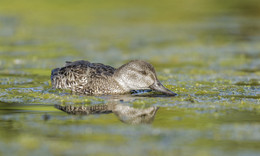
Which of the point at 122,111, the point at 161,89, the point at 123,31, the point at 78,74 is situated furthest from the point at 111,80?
the point at 123,31

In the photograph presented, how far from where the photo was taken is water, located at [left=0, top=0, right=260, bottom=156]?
6.21 metres

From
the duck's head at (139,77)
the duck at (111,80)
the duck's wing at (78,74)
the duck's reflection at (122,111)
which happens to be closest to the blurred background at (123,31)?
the duck's wing at (78,74)

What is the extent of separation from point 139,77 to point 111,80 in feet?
1.98

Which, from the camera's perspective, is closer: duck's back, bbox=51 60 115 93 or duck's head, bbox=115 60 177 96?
duck's head, bbox=115 60 177 96

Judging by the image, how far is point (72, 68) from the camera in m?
10.2

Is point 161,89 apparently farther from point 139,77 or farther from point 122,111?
point 122,111

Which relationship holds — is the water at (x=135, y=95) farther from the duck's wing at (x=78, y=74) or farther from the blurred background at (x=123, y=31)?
the duck's wing at (x=78, y=74)

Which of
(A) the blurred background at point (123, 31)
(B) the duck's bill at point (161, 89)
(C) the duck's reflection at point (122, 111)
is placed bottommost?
(C) the duck's reflection at point (122, 111)

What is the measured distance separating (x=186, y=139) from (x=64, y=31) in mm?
15000

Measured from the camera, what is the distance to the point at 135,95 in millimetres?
9828

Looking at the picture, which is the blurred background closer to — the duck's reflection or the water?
the water

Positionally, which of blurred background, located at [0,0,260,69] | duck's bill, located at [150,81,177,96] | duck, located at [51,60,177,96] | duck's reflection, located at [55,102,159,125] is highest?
blurred background, located at [0,0,260,69]

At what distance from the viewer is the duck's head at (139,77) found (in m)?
9.65

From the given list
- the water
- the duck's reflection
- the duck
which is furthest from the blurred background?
the duck's reflection
